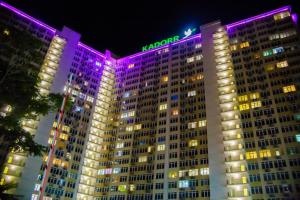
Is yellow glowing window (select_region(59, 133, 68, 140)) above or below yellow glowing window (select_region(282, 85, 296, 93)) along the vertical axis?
below

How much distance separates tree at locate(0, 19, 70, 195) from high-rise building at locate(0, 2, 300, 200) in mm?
49509

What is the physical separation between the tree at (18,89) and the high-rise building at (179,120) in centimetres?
4951

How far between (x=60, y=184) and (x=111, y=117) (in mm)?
36561

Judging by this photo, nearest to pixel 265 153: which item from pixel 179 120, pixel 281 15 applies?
pixel 179 120

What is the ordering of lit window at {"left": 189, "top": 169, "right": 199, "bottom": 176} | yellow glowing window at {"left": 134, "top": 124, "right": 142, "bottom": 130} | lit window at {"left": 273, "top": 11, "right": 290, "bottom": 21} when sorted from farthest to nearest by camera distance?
1. yellow glowing window at {"left": 134, "top": 124, "right": 142, "bottom": 130}
2. lit window at {"left": 273, "top": 11, "right": 290, "bottom": 21}
3. lit window at {"left": 189, "top": 169, "right": 199, "bottom": 176}

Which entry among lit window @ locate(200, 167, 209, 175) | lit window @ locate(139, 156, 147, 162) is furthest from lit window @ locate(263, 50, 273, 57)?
lit window @ locate(139, 156, 147, 162)

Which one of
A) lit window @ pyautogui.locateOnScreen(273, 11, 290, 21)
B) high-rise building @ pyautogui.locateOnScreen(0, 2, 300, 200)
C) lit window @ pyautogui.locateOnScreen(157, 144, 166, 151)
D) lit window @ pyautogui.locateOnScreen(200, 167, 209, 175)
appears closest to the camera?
high-rise building @ pyautogui.locateOnScreen(0, 2, 300, 200)

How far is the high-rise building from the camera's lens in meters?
82.6

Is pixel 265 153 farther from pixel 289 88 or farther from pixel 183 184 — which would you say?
pixel 183 184

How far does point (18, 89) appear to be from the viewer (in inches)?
1249

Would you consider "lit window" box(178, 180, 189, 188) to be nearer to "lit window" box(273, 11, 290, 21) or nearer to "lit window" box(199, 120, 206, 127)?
"lit window" box(199, 120, 206, 127)

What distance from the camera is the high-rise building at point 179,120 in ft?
271

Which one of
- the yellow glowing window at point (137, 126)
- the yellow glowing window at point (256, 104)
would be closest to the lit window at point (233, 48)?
the yellow glowing window at point (256, 104)

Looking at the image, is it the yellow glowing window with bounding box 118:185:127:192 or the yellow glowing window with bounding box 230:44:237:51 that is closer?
the yellow glowing window with bounding box 118:185:127:192
